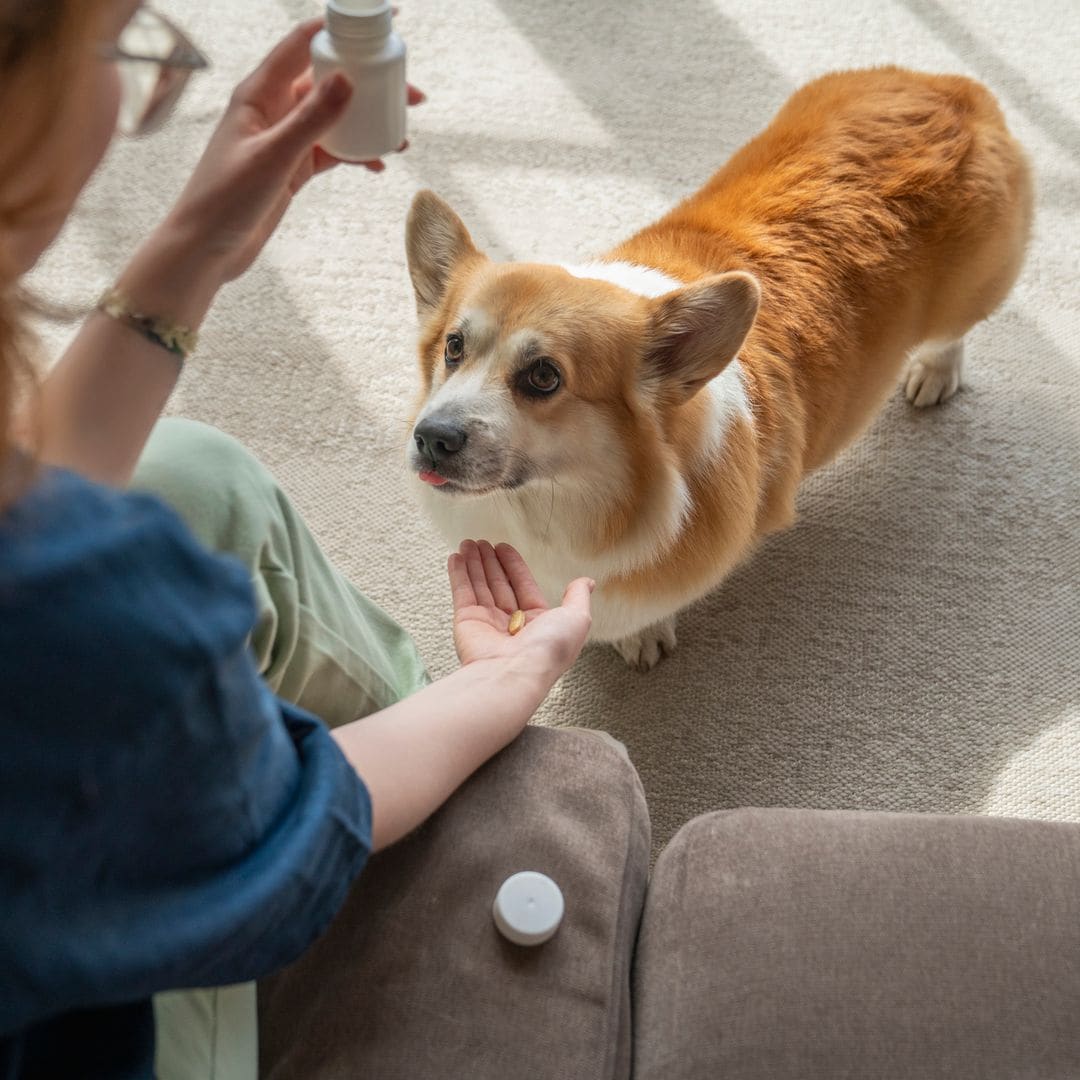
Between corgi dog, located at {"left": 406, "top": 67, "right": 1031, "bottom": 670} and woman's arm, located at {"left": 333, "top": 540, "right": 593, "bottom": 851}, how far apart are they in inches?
6.8

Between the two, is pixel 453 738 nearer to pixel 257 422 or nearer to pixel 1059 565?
pixel 257 422

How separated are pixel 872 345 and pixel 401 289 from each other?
36.1 inches

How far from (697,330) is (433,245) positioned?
40 cm

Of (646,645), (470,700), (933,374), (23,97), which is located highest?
(23,97)

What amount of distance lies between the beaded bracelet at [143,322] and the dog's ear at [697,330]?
61cm

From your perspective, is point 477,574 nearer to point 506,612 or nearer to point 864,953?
point 506,612

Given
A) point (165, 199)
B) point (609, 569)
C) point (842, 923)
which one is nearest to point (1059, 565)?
point (609, 569)

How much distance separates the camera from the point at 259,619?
0.72m

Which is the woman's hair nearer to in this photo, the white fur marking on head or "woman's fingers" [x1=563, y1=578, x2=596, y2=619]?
"woman's fingers" [x1=563, y1=578, x2=596, y2=619]

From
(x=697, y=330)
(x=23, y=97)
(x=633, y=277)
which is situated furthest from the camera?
(x=633, y=277)

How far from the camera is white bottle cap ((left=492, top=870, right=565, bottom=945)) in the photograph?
0.82m

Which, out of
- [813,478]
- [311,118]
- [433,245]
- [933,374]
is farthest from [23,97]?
[933,374]

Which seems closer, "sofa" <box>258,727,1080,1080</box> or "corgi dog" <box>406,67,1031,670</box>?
"sofa" <box>258,727,1080,1080</box>

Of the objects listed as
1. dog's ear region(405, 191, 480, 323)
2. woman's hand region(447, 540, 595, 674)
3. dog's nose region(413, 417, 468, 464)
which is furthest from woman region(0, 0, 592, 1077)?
dog's ear region(405, 191, 480, 323)
